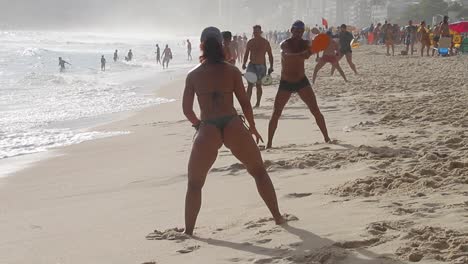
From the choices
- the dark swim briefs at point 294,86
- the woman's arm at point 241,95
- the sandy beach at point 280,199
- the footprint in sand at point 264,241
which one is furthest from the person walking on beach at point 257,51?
the footprint in sand at point 264,241

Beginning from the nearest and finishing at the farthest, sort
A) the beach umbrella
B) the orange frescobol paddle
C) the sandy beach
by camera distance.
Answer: the sandy beach < the orange frescobol paddle < the beach umbrella

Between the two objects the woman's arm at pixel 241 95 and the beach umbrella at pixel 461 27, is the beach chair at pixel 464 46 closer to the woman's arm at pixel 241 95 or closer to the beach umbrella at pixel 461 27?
the beach umbrella at pixel 461 27

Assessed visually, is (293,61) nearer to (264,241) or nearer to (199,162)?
(199,162)

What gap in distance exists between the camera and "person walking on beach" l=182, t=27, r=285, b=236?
412 cm

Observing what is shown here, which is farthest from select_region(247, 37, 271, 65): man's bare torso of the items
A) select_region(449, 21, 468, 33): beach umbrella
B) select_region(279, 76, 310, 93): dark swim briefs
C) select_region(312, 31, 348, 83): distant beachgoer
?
select_region(449, 21, 468, 33): beach umbrella

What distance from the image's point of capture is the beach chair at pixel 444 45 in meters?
22.5

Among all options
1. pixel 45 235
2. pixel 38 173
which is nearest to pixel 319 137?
pixel 38 173

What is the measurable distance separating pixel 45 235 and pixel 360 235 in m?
2.35

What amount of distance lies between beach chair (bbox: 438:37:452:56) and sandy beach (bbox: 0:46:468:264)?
45.1ft

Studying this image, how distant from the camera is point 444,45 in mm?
22703

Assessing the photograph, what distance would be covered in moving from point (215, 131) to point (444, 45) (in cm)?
2038

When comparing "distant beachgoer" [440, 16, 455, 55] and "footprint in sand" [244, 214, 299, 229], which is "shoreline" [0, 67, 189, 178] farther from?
"distant beachgoer" [440, 16, 455, 55]

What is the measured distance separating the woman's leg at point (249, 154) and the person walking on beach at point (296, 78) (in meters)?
2.97

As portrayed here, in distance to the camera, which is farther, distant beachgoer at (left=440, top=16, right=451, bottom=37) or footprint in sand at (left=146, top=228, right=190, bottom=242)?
distant beachgoer at (left=440, top=16, right=451, bottom=37)
